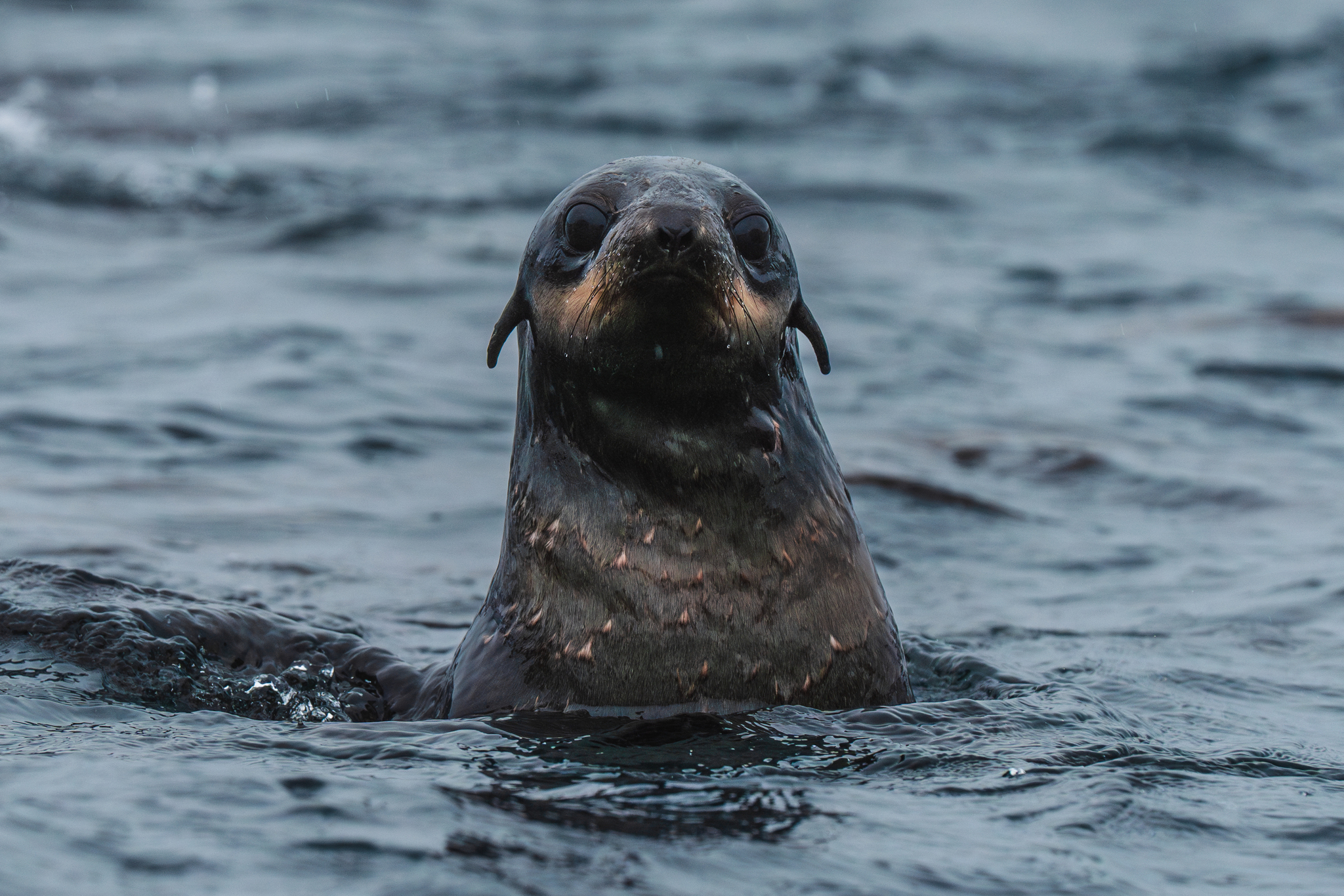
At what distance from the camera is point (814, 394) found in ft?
29.8

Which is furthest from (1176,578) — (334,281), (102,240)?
(102,240)

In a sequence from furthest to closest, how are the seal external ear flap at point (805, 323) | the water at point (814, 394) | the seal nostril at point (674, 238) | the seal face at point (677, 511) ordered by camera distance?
the seal external ear flap at point (805, 323) → the seal face at point (677, 511) → the seal nostril at point (674, 238) → the water at point (814, 394)

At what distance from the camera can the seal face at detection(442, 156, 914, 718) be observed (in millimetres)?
3686

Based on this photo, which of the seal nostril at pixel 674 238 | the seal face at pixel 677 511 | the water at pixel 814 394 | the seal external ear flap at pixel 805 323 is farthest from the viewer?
the seal external ear flap at pixel 805 323

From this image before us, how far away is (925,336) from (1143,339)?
129 centimetres

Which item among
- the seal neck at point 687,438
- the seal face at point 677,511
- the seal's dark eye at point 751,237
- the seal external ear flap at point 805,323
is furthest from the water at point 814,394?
the seal's dark eye at point 751,237

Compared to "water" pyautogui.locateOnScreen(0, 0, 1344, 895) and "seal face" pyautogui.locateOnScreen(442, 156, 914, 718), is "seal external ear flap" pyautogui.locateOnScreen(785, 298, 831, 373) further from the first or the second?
"water" pyautogui.locateOnScreen(0, 0, 1344, 895)

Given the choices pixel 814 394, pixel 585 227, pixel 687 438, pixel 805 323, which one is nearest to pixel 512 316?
pixel 585 227

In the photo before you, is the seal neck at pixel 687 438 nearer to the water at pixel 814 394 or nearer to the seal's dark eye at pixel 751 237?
the seal's dark eye at pixel 751 237

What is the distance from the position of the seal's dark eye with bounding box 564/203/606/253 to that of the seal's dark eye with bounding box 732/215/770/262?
29 cm

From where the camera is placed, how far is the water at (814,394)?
314 centimetres

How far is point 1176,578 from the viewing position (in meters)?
6.19

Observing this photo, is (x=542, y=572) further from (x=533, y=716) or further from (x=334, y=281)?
(x=334, y=281)

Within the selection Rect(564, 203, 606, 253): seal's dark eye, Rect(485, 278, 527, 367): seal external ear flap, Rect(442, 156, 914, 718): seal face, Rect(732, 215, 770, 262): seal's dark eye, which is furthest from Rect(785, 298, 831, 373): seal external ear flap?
Rect(485, 278, 527, 367): seal external ear flap
